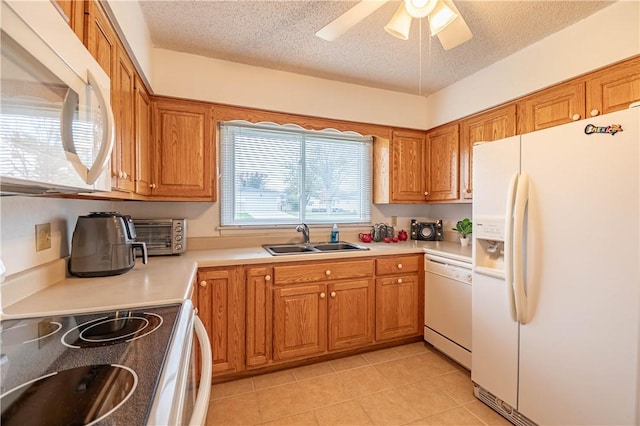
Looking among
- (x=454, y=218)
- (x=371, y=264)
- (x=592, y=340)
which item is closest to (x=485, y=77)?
(x=454, y=218)

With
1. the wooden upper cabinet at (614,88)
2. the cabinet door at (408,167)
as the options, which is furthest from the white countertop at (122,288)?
the wooden upper cabinet at (614,88)

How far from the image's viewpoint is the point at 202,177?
2334 mm

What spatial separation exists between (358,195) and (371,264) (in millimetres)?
972

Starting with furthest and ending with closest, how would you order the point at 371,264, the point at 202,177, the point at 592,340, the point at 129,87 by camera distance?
the point at 371,264 → the point at 202,177 → the point at 129,87 → the point at 592,340

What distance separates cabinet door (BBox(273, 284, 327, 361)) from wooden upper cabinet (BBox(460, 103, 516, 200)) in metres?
1.63

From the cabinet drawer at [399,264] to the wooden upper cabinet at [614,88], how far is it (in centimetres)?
158

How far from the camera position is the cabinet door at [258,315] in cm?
213

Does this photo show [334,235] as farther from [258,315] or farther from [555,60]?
[555,60]

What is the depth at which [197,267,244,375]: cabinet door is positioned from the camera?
202 centimetres

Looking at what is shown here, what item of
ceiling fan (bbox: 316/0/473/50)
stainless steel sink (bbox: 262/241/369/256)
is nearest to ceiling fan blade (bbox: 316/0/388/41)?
ceiling fan (bbox: 316/0/473/50)

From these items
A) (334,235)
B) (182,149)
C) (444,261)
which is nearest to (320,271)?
(334,235)

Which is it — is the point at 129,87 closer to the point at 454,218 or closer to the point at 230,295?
the point at 230,295

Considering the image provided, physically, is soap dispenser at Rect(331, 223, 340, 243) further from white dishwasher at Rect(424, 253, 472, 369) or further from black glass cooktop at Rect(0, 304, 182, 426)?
black glass cooktop at Rect(0, 304, 182, 426)

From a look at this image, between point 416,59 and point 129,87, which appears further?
point 416,59
